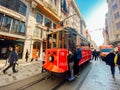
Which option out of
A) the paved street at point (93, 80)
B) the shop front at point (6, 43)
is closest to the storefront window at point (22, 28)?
the shop front at point (6, 43)

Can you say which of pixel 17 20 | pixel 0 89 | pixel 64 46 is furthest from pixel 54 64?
pixel 17 20

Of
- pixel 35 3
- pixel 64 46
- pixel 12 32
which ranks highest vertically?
pixel 35 3

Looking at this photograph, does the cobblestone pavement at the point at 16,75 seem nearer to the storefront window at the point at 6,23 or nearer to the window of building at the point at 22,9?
A: the storefront window at the point at 6,23

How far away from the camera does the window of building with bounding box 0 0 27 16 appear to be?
1405 centimetres

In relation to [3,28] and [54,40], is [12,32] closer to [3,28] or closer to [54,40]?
[3,28]

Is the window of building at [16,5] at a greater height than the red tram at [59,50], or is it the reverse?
the window of building at [16,5]

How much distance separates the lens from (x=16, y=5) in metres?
15.8

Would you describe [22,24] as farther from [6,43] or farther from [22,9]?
[6,43]

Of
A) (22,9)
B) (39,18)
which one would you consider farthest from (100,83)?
(39,18)

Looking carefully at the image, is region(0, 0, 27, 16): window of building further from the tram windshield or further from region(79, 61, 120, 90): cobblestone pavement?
Answer: region(79, 61, 120, 90): cobblestone pavement

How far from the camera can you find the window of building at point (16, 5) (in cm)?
1405

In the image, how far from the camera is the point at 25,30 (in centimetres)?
1711

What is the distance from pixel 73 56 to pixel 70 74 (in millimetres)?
1081

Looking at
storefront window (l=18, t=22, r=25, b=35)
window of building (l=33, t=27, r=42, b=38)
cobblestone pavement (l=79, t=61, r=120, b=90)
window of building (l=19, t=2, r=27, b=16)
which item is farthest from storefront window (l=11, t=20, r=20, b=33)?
cobblestone pavement (l=79, t=61, r=120, b=90)
